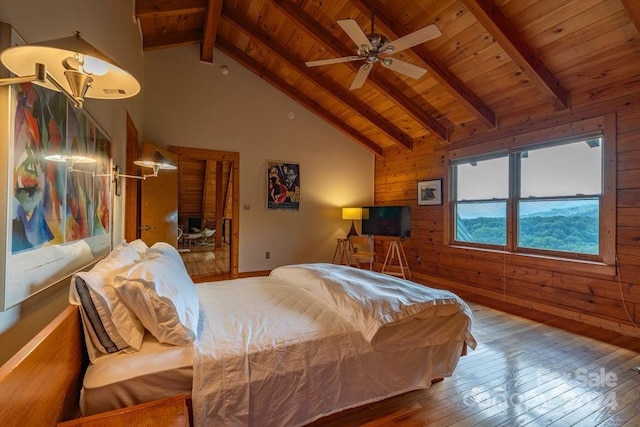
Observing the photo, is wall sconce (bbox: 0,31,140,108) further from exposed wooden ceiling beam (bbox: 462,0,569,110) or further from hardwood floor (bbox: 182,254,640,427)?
exposed wooden ceiling beam (bbox: 462,0,569,110)

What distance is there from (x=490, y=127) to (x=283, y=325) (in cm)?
393

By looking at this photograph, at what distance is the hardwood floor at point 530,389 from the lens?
1.68 m

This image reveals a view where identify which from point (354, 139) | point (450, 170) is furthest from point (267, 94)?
point (450, 170)

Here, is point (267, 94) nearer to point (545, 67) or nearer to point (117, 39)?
point (117, 39)

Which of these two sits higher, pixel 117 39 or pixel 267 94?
pixel 267 94

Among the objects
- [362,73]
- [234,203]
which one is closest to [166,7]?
[362,73]

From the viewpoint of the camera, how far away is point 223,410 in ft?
4.13

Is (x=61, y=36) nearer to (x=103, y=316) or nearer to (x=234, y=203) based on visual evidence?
(x=103, y=316)

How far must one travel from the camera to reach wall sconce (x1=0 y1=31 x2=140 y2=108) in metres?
0.82

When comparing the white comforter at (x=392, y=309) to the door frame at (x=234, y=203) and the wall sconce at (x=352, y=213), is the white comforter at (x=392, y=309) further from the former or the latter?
the wall sconce at (x=352, y=213)

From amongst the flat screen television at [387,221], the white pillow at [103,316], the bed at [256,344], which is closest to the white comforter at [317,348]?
the bed at [256,344]

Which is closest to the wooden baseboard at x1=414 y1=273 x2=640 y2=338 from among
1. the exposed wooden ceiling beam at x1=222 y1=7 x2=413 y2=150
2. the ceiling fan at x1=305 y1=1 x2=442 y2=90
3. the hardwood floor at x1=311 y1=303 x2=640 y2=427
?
the hardwood floor at x1=311 y1=303 x2=640 y2=427

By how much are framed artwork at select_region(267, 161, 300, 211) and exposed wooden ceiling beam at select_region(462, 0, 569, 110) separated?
3406 mm

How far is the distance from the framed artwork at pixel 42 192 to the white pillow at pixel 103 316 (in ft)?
0.40
